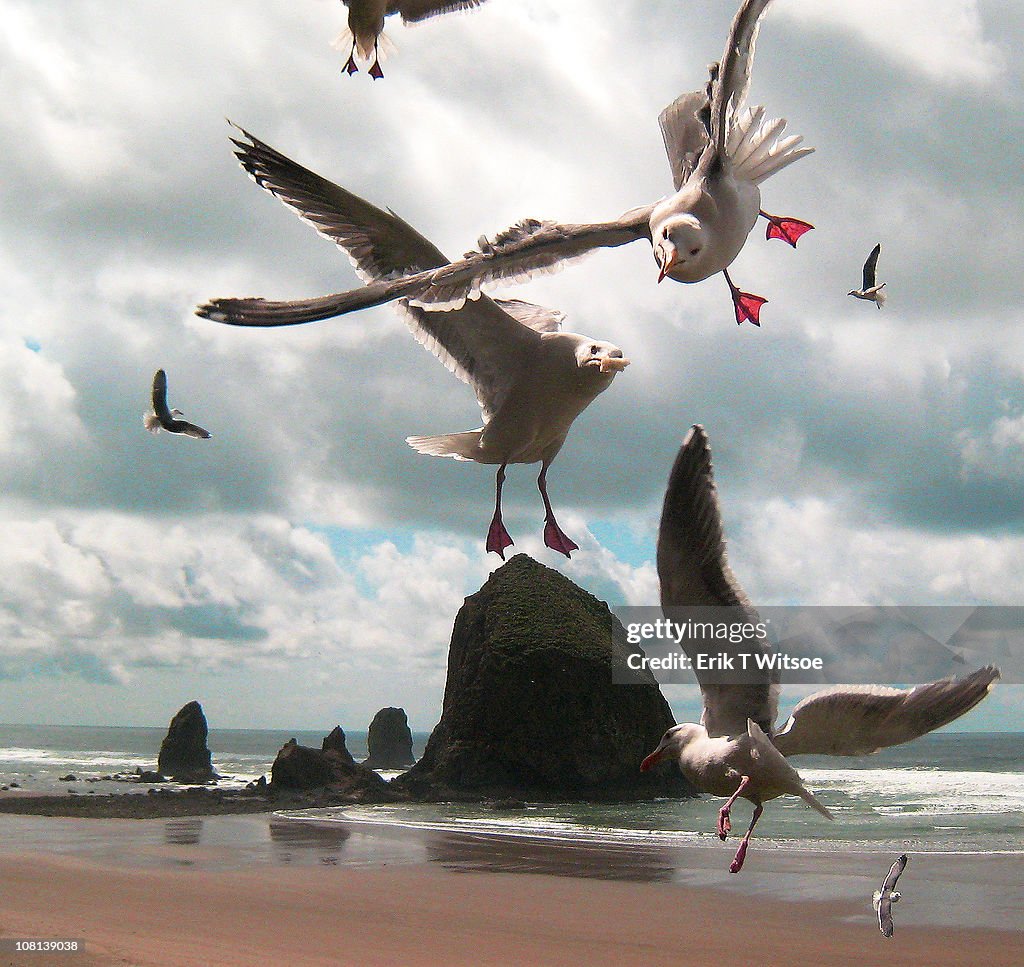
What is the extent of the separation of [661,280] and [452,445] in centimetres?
280

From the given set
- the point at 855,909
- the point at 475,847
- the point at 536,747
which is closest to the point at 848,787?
the point at 536,747

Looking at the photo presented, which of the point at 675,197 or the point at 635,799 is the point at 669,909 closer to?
the point at 675,197

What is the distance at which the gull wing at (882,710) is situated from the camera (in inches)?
97.7

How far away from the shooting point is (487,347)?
559cm

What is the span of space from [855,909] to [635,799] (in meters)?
16.4

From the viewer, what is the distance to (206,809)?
88.0 ft

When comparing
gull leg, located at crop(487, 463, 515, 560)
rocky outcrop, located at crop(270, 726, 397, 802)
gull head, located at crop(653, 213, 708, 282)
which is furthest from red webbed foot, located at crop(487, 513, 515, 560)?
rocky outcrop, located at crop(270, 726, 397, 802)

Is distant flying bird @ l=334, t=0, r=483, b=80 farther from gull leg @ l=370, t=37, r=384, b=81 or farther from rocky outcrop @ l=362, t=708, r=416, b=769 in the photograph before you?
rocky outcrop @ l=362, t=708, r=416, b=769

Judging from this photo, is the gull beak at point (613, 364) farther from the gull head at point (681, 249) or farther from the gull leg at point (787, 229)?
the gull leg at point (787, 229)

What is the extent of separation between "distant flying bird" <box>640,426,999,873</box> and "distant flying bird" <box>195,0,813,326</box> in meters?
0.68

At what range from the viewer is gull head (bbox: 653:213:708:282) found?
10.3ft

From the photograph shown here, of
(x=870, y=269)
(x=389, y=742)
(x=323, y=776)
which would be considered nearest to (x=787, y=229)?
(x=870, y=269)

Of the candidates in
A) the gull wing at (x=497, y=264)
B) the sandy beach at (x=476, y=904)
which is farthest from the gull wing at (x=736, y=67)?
the sandy beach at (x=476, y=904)

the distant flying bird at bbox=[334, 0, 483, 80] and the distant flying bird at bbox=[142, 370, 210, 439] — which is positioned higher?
the distant flying bird at bbox=[334, 0, 483, 80]
